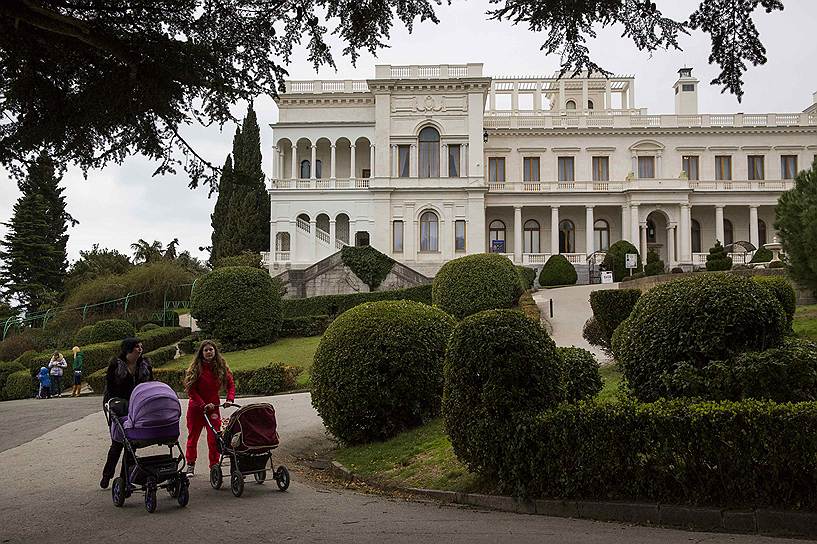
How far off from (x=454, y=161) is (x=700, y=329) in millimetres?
42019

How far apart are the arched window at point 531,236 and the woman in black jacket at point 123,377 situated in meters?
46.0

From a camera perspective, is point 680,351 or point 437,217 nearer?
point 680,351

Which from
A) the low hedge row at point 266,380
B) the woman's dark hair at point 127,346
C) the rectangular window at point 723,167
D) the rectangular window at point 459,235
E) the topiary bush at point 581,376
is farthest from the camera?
the rectangular window at point 723,167

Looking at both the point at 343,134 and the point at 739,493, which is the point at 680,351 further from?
the point at 343,134

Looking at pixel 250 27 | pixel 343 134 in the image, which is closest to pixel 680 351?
pixel 250 27

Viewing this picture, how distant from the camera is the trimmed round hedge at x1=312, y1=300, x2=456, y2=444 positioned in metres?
10.5

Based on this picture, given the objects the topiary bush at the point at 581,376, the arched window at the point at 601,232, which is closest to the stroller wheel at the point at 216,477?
the topiary bush at the point at 581,376

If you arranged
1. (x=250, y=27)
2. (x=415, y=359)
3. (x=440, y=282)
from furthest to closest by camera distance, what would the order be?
(x=440, y=282) → (x=415, y=359) → (x=250, y=27)

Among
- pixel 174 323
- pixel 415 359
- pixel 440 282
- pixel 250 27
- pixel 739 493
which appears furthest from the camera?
pixel 174 323

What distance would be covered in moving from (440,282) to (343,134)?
26861 mm

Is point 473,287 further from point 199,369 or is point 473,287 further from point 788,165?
point 788,165

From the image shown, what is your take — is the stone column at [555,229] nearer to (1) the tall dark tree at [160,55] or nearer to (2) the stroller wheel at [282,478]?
(2) the stroller wheel at [282,478]

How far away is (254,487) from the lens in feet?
28.2

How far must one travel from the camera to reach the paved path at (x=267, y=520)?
20.1 feet
